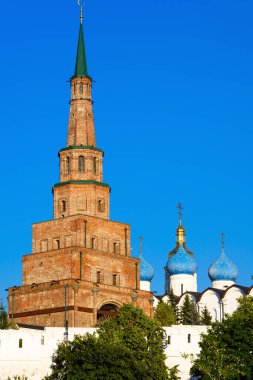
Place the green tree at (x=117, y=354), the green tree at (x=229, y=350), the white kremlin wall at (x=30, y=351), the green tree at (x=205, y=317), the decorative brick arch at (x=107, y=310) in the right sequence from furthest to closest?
the green tree at (x=205, y=317), the decorative brick arch at (x=107, y=310), the white kremlin wall at (x=30, y=351), the green tree at (x=229, y=350), the green tree at (x=117, y=354)

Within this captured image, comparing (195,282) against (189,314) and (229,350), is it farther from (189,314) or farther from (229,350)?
(229,350)

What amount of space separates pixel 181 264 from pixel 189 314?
16.7 metres

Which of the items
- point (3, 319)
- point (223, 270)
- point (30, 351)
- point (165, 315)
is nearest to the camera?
point (30, 351)

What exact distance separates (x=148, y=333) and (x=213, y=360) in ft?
21.1

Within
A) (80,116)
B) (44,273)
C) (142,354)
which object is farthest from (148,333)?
(80,116)

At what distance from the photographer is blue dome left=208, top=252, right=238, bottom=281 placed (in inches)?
4405

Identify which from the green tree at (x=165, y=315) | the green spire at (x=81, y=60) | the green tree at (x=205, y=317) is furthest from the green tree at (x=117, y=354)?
the green tree at (x=205, y=317)

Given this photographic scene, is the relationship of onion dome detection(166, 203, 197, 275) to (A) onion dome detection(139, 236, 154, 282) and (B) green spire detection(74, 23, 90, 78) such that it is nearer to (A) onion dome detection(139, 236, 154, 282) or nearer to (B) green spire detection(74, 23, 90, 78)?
(A) onion dome detection(139, 236, 154, 282)

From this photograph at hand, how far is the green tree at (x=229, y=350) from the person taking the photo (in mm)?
59250

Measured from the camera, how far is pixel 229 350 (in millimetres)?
63469

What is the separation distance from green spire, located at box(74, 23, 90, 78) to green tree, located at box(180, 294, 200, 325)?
2220cm

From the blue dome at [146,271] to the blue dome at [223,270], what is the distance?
5.33 metres

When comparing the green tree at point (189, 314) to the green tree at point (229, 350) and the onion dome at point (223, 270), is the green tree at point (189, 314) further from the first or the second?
the green tree at point (229, 350)

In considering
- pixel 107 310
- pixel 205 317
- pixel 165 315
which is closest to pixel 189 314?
pixel 205 317
